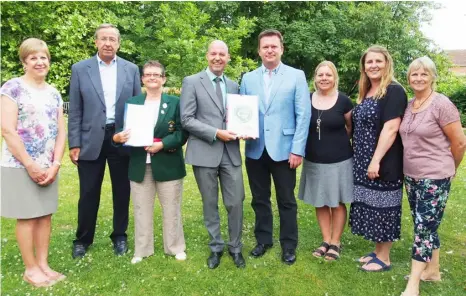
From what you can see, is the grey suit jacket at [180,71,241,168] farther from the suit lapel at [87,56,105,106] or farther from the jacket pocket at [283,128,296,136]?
the suit lapel at [87,56,105,106]

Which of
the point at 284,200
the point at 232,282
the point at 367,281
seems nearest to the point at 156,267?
the point at 232,282

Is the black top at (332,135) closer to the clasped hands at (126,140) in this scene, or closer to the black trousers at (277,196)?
the black trousers at (277,196)

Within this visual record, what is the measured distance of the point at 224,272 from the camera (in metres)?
4.30

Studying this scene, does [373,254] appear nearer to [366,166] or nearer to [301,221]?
[366,166]

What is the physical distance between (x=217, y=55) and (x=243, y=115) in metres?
0.69

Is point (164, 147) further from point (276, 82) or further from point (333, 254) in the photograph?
point (333, 254)

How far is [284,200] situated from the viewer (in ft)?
14.8

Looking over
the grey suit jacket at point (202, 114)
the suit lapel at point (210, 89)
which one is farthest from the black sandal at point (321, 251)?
the suit lapel at point (210, 89)

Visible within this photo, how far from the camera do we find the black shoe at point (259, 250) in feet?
15.5

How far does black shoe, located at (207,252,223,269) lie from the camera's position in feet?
14.5

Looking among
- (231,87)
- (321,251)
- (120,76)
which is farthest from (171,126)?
(321,251)

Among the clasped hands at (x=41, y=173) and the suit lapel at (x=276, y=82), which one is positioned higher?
the suit lapel at (x=276, y=82)

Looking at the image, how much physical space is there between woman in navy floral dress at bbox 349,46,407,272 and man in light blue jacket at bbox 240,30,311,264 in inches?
24.6

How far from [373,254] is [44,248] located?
12.1 feet
